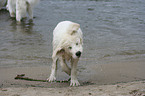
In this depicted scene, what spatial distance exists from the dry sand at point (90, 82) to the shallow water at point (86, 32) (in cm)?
53

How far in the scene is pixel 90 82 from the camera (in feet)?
17.4

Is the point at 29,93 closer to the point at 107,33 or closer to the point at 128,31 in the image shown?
the point at 107,33

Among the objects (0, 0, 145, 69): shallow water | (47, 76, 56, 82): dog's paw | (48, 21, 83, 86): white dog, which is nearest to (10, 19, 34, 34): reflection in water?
(0, 0, 145, 69): shallow water

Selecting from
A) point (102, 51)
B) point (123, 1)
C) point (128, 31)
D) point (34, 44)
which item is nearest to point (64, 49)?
point (102, 51)

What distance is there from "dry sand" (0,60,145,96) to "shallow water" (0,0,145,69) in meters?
0.53

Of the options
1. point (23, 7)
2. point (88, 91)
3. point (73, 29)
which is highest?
point (23, 7)

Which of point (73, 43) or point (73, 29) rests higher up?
point (73, 29)

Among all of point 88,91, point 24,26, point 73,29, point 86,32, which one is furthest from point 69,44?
point 24,26

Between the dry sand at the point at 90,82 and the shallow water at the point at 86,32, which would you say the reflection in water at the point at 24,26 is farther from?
the dry sand at the point at 90,82

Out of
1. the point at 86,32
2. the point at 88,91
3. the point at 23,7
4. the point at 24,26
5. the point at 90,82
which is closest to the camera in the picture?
the point at 88,91

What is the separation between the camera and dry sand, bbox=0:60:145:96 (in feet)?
13.2

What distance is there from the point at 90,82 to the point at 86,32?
481 cm

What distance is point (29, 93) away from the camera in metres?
4.01

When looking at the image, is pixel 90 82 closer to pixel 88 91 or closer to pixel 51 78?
pixel 51 78
